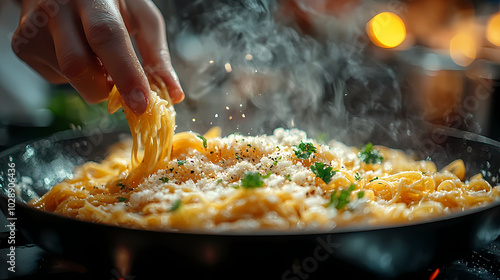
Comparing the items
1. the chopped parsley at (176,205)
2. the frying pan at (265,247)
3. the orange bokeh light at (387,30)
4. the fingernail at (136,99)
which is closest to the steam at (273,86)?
the fingernail at (136,99)

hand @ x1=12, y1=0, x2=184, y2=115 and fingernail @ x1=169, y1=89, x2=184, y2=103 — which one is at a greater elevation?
hand @ x1=12, y1=0, x2=184, y2=115

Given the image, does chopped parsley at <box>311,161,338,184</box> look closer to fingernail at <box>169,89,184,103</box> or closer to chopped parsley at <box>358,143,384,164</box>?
chopped parsley at <box>358,143,384,164</box>

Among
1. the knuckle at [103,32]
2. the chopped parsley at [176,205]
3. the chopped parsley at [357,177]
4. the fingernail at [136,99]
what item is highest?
the knuckle at [103,32]

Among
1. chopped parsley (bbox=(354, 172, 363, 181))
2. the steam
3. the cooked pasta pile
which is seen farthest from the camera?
the steam

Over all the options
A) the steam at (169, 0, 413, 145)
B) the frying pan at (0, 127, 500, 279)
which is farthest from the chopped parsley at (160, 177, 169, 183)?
the steam at (169, 0, 413, 145)

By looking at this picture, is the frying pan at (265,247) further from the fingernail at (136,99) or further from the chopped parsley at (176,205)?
the fingernail at (136,99)

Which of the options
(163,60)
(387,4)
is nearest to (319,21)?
(387,4)

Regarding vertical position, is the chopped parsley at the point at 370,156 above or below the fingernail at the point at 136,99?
below
